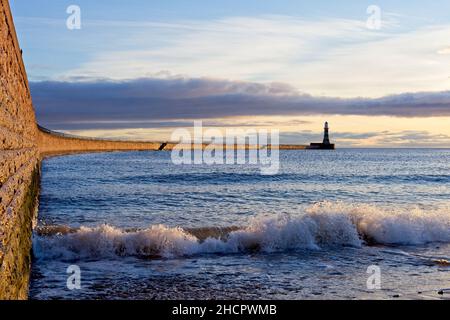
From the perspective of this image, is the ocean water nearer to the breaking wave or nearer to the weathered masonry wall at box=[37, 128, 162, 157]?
the breaking wave

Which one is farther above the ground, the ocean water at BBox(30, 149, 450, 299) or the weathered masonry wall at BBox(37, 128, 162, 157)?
the weathered masonry wall at BBox(37, 128, 162, 157)

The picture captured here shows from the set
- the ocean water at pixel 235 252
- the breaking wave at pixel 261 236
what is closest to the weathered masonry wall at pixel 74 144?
the ocean water at pixel 235 252

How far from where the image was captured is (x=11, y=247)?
19.2 feet

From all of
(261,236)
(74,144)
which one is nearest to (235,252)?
(261,236)

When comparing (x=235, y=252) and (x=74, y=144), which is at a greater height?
(x=74, y=144)

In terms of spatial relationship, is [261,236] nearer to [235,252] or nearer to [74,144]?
[235,252]

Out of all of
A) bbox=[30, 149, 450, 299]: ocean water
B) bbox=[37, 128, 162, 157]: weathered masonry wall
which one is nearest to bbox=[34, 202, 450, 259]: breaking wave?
bbox=[30, 149, 450, 299]: ocean water

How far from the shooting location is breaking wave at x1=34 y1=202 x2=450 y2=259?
36.9 feet

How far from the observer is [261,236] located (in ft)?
39.9

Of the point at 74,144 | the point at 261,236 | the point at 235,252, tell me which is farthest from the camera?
the point at 74,144

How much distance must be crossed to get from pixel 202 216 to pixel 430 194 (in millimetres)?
14922
